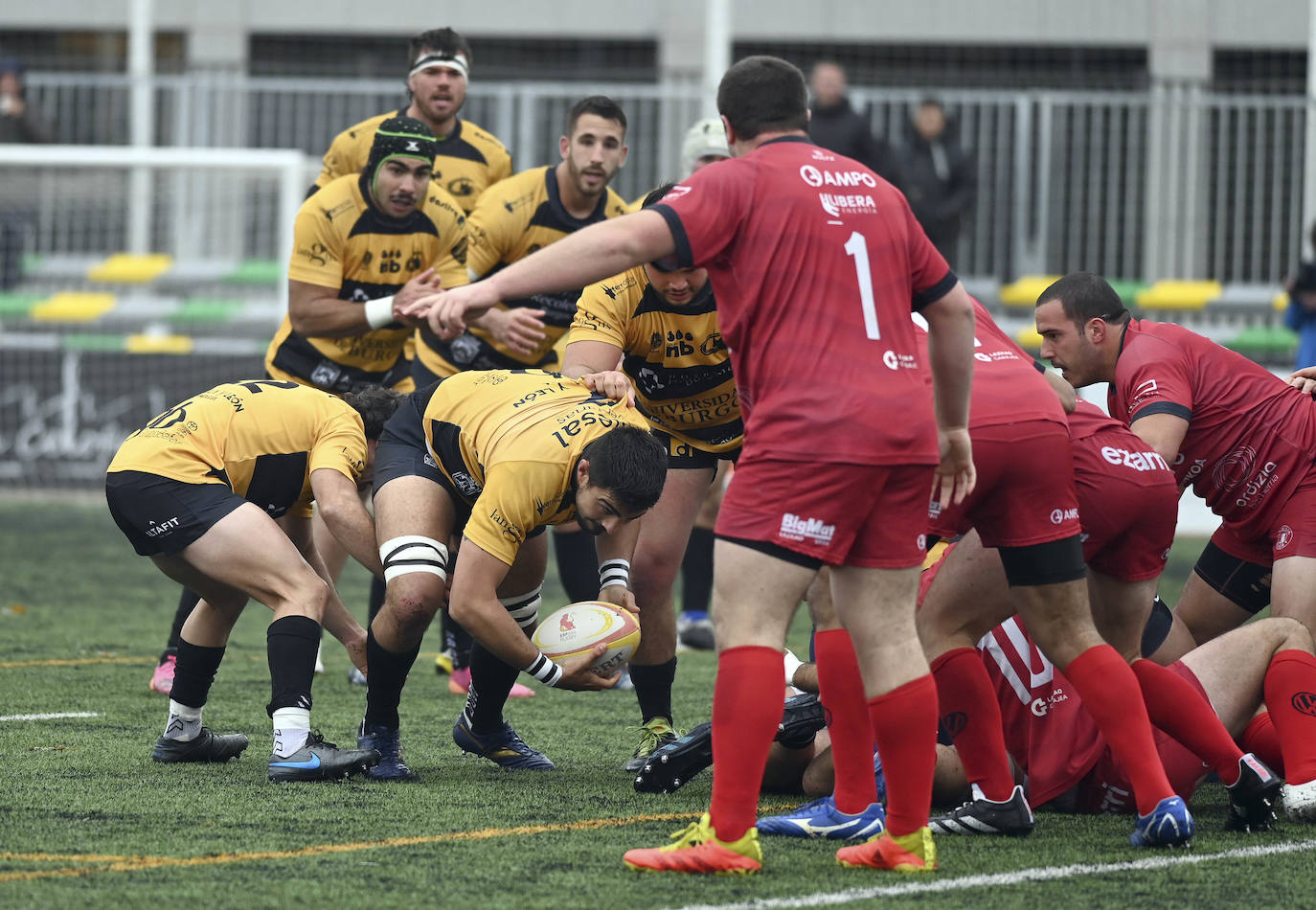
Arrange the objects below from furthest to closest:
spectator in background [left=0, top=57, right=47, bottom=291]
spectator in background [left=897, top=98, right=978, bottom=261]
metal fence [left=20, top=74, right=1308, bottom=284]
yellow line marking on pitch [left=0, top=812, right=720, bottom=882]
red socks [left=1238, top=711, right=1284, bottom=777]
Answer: spectator in background [left=0, top=57, right=47, bottom=291]
metal fence [left=20, top=74, right=1308, bottom=284]
spectator in background [left=897, top=98, right=978, bottom=261]
red socks [left=1238, top=711, right=1284, bottom=777]
yellow line marking on pitch [left=0, top=812, right=720, bottom=882]

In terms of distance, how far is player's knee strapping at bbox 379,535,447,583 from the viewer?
549 centimetres

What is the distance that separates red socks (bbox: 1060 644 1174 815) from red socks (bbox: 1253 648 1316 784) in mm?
595

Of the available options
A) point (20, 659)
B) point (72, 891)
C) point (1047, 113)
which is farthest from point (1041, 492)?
point (1047, 113)

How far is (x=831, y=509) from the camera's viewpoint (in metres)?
4.16

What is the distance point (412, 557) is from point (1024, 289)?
9.61 metres

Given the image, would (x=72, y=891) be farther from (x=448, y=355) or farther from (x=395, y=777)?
(x=448, y=355)

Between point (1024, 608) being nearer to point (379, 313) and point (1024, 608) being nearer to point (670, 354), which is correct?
point (670, 354)

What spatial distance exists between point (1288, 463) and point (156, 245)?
38.0ft

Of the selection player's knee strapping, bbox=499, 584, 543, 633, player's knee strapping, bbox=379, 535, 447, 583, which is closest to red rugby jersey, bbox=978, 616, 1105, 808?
player's knee strapping, bbox=499, 584, 543, 633

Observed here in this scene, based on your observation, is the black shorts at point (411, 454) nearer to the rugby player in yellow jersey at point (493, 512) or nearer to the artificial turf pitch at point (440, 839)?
the rugby player in yellow jersey at point (493, 512)

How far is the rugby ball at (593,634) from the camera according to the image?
5414 mm

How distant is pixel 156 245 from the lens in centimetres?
1530

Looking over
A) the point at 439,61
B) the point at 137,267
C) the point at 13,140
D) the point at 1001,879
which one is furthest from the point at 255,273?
the point at 1001,879

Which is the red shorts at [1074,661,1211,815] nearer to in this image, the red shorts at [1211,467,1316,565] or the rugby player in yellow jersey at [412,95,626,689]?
the red shorts at [1211,467,1316,565]
